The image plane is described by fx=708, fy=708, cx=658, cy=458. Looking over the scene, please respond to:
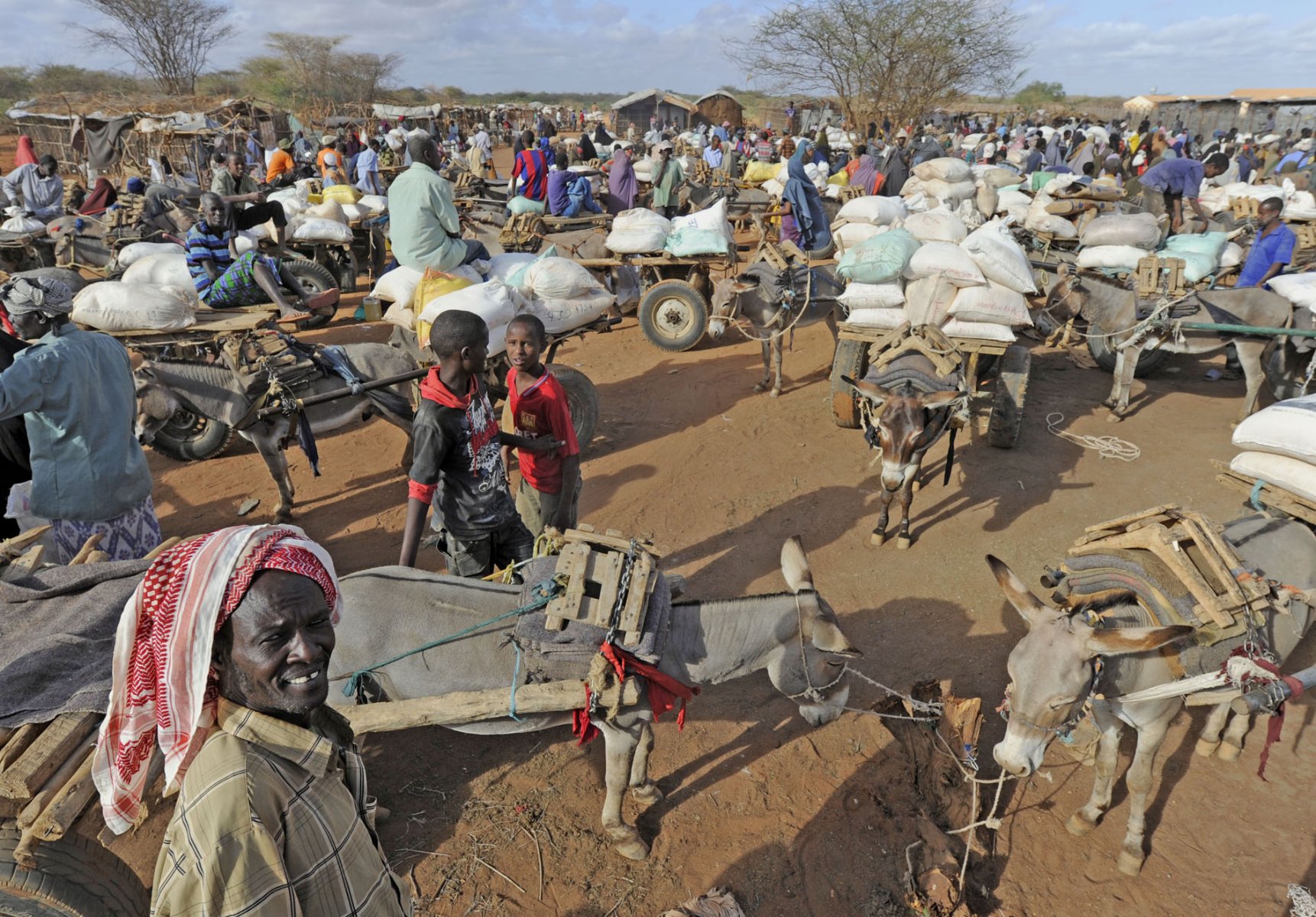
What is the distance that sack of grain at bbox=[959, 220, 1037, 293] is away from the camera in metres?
7.24

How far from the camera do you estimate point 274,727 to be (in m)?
1.57

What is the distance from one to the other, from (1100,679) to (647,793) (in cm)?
237

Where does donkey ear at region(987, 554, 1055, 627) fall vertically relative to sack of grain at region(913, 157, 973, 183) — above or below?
below

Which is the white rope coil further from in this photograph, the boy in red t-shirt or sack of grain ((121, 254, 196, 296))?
sack of grain ((121, 254, 196, 296))

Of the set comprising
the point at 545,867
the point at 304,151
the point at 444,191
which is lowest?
the point at 545,867

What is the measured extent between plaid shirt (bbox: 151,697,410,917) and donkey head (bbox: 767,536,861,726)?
2.13 meters

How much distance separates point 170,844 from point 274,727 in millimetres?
264

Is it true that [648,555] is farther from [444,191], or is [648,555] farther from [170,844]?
[444,191]

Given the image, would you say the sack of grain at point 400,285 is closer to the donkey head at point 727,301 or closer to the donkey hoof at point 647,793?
the donkey head at point 727,301

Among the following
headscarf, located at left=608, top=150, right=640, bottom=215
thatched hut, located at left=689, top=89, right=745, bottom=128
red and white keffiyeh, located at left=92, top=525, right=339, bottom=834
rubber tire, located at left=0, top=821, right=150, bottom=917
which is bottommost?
rubber tire, located at left=0, top=821, right=150, bottom=917

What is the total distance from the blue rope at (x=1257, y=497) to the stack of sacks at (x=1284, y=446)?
50 mm

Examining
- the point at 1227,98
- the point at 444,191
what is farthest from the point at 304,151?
the point at 1227,98

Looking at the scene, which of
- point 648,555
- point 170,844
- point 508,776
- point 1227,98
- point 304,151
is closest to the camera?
point 170,844

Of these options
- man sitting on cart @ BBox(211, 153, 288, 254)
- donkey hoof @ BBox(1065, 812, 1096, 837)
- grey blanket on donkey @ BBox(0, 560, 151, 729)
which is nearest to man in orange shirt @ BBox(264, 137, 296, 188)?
man sitting on cart @ BBox(211, 153, 288, 254)
